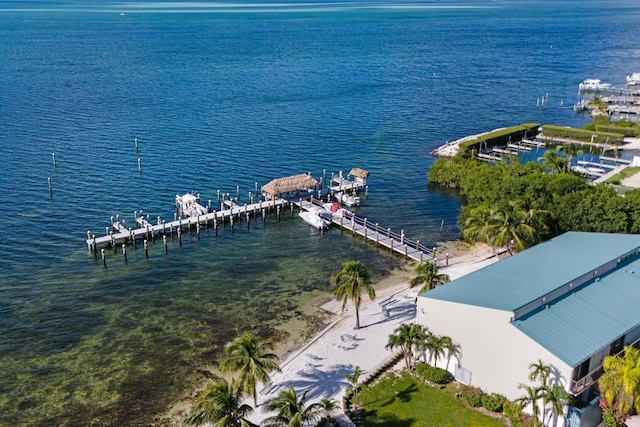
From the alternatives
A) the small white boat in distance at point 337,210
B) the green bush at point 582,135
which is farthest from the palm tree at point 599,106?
the small white boat in distance at point 337,210

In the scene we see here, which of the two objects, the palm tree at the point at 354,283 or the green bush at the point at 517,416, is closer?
the green bush at the point at 517,416

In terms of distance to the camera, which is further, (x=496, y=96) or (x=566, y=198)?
(x=496, y=96)

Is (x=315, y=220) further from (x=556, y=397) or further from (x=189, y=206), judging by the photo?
(x=556, y=397)

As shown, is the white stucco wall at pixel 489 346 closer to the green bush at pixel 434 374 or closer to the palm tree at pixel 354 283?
the green bush at pixel 434 374

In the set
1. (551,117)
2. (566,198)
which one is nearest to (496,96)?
(551,117)

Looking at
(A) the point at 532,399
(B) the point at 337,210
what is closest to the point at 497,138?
(B) the point at 337,210

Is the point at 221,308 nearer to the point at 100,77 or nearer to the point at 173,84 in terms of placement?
the point at 173,84
